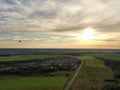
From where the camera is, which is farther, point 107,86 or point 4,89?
point 107,86

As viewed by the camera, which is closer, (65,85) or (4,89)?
(4,89)

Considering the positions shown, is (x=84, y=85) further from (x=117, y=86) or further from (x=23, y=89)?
(x=23, y=89)

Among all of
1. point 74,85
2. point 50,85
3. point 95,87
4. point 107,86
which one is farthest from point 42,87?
point 107,86

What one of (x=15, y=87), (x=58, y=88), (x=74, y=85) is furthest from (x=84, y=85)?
(x=15, y=87)

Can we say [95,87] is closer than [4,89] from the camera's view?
No

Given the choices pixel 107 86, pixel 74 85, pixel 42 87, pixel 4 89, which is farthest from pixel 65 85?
pixel 4 89

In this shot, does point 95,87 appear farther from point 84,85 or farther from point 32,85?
point 32,85

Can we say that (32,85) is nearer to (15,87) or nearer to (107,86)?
(15,87)
